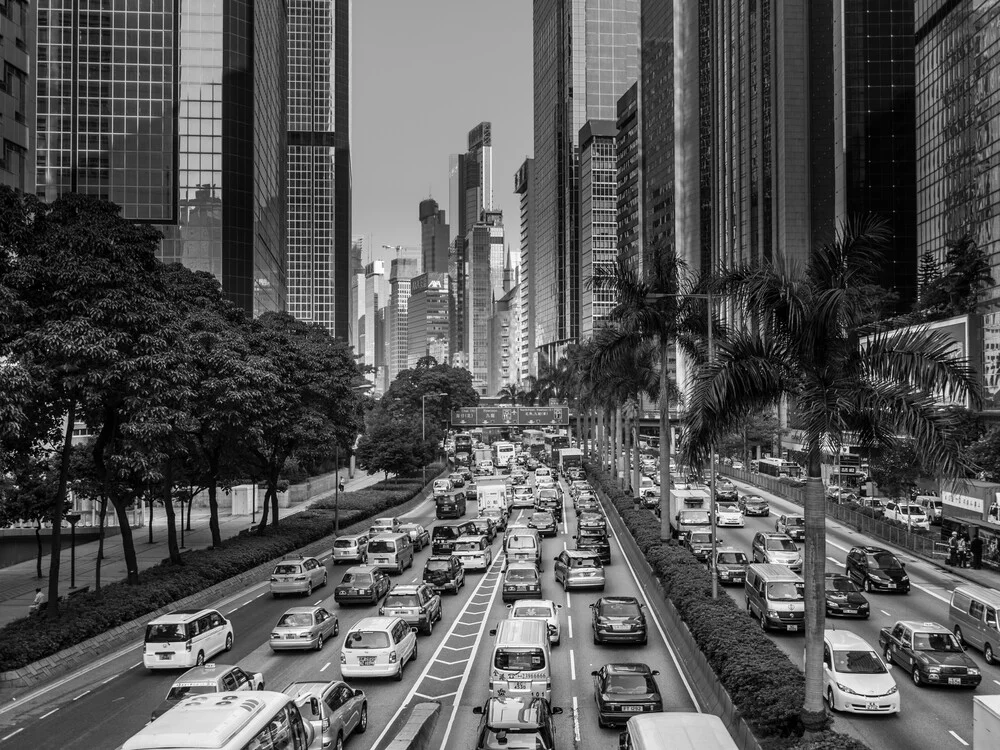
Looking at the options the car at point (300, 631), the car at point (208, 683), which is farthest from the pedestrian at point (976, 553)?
the car at point (208, 683)

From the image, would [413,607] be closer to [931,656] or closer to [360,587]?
[360,587]

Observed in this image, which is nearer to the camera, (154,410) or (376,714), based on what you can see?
(376,714)

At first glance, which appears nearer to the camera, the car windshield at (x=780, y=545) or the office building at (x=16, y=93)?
the car windshield at (x=780, y=545)

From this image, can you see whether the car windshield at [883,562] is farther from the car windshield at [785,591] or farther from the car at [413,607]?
the car at [413,607]

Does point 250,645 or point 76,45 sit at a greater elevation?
Result: point 76,45

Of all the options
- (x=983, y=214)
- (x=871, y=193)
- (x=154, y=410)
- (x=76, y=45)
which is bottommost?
(x=154, y=410)

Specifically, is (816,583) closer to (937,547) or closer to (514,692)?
(514,692)

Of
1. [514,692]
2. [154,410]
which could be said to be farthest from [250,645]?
[514,692]

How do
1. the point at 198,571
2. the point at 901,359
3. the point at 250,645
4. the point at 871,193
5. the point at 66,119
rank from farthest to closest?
the point at 871,193 → the point at 66,119 → the point at 198,571 → the point at 250,645 → the point at 901,359
